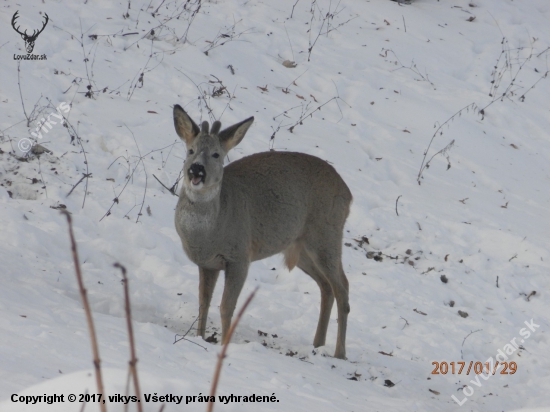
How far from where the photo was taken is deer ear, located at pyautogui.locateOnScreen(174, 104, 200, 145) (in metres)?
6.17

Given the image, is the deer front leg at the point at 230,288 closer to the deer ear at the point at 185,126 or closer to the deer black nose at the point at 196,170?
the deer black nose at the point at 196,170

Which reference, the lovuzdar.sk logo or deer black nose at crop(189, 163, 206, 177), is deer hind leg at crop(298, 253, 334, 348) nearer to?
deer black nose at crop(189, 163, 206, 177)

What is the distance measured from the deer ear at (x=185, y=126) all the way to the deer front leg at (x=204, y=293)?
1.09 m

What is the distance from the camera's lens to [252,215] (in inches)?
257

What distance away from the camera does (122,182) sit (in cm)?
856

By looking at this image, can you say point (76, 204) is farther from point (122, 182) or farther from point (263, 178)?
point (263, 178)

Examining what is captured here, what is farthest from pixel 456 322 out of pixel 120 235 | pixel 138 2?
pixel 138 2

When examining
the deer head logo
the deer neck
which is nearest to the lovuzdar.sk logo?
the deer head logo

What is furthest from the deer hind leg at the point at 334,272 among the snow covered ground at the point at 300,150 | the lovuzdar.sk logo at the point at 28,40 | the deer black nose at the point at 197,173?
the lovuzdar.sk logo at the point at 28,40

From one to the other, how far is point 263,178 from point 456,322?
251 centimetres

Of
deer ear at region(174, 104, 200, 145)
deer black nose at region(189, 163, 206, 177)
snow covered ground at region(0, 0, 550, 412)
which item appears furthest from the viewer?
deer ear at region(174, 104, 200, 145)

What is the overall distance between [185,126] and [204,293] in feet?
4.54
